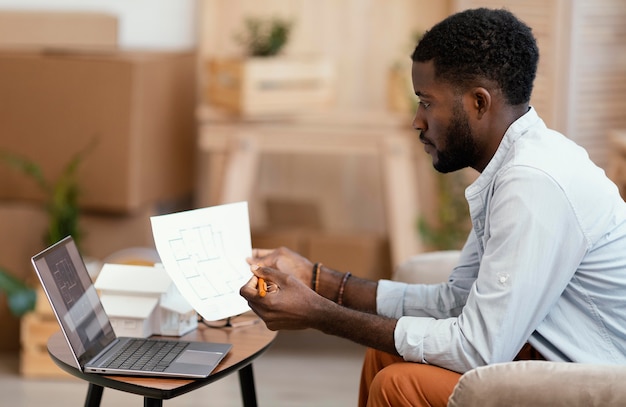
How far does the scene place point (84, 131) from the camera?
323cm

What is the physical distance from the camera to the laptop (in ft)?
5.36

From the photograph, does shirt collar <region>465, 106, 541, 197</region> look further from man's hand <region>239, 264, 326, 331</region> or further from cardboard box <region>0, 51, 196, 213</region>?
cardboard box <region>0, 51, 196, 213</region>

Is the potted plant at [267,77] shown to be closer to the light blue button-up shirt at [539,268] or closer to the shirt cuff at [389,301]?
the shirt cuff at [389,301]

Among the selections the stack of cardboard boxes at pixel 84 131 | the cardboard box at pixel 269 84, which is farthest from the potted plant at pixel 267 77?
the stack of cardboard boxes at pixel 84 131

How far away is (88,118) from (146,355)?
5.40 feet

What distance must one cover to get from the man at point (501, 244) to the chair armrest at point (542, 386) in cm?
9

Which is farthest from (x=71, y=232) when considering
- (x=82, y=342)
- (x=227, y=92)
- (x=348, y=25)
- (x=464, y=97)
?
(x=464, y=97)

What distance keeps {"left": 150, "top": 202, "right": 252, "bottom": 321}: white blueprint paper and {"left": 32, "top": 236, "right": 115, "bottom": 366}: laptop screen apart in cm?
17

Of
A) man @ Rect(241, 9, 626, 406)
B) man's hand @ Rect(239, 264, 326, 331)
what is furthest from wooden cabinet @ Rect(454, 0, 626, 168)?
man's hand @ Rect(239, 264, 326, 331)

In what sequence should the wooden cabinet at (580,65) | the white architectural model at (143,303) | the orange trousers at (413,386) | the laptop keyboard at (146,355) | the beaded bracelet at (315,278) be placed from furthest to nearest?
the wooden cabinet at (580,65)
the beaded bracelet at (315,278)
the white architectural model at (143,303)
the laptop keyboard at (146,355)
the orange trousers at (413,386)

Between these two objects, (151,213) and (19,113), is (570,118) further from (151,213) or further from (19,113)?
(19,113)

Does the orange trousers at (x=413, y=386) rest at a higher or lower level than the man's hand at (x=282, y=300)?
lower

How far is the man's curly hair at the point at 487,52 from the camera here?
163 centimetres

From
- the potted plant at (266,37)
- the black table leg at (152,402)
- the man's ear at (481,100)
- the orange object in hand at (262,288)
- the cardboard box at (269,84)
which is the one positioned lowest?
the black table leg at (152,402)
